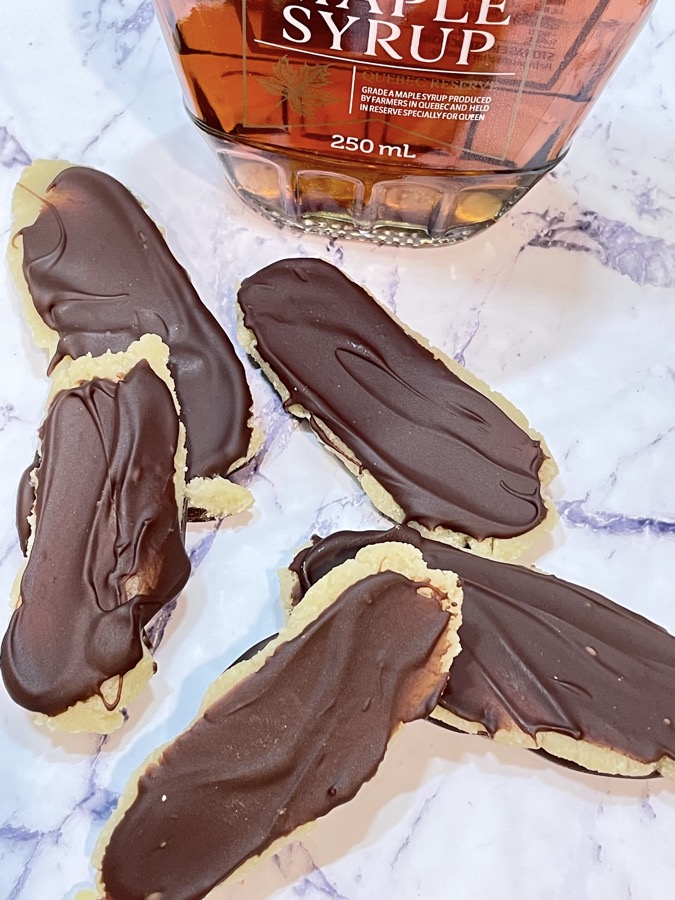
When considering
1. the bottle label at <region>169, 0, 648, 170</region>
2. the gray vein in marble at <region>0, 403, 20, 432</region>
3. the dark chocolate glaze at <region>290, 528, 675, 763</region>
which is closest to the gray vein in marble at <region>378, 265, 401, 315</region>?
the bottle label at <region>169, 0, 648, 170</region>

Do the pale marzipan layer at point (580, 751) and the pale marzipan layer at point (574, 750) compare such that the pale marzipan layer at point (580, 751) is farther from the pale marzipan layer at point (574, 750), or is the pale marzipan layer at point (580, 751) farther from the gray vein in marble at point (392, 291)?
the gray vein in marble at point (392, 291)

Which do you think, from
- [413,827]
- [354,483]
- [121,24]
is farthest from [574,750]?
[121,24]

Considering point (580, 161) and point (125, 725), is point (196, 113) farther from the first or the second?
point (125, 725)

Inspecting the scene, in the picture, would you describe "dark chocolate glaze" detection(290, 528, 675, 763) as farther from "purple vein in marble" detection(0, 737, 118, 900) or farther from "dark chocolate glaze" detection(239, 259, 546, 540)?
"purple vein in marble" detection(0, 737, 118, 900)

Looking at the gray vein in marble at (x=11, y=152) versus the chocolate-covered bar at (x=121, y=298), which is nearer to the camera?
the chocolate-covered bar at (x=121, y=298)

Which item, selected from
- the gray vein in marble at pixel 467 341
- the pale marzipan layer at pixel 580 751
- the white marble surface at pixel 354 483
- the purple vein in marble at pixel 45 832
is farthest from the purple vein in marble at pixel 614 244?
the purple vein in marble at pixel 45 832

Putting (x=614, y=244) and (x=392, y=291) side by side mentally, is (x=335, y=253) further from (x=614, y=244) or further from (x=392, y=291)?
(x=614, y=244)
